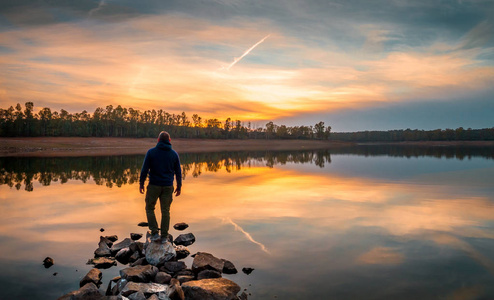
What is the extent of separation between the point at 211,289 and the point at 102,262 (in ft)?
10.4

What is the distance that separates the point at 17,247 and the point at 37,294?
3.50 meters

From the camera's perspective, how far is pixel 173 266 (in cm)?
743

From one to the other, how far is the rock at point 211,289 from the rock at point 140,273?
0.96 metres

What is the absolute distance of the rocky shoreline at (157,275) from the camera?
5.94m

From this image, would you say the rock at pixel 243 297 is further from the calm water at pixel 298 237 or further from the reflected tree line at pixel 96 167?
the reflected tree line at pixel 96 167

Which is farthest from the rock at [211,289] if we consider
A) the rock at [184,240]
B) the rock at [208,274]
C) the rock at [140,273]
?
the rock at [184,240]

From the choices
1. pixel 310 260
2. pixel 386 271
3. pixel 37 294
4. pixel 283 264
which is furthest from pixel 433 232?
pixel 37 294

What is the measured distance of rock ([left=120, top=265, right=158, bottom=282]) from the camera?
6576mm

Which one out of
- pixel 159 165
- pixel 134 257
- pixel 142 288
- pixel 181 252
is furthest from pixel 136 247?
pixel 142 288

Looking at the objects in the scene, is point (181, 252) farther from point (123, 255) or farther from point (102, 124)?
point (102, 124)

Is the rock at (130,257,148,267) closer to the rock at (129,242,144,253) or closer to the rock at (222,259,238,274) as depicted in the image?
the rock at (129,242,144,253)

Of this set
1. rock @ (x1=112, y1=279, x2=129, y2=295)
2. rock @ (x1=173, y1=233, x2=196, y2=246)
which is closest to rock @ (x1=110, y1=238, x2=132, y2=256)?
rock @ (x1=173, y1=233, x2=196, y2=246)

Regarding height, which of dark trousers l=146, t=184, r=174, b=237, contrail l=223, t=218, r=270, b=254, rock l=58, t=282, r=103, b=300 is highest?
dark trousers l=146, t=184, r=174, b=237

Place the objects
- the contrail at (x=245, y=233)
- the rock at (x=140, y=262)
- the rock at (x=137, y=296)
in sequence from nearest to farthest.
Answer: the rock at (x=137, y=296), the rock at (x=140, y=262), the contrail at (x=245, y=233)
